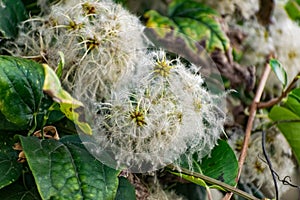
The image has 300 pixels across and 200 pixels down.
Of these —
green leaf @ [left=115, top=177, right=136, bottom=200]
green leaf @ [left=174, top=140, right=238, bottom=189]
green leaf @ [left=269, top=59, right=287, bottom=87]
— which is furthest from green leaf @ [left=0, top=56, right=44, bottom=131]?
green leaf @ [left=269, top=59, right=287, bottom=87]

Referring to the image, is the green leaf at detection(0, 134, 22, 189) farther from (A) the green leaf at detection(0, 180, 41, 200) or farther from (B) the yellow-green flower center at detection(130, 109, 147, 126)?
(B) the yellow-green flower center at detection(130, 109, 147, 126)

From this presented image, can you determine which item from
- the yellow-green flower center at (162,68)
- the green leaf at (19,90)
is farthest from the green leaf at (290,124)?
the green leaf at (19,90)

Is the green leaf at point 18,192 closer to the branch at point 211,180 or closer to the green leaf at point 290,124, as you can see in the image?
the branch at point 211,180

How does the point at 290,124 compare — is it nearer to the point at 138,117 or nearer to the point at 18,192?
the point at 138,117

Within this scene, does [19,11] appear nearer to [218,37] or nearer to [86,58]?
[86,58]

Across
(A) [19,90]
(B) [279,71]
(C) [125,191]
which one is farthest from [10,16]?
(B) [279,71]
